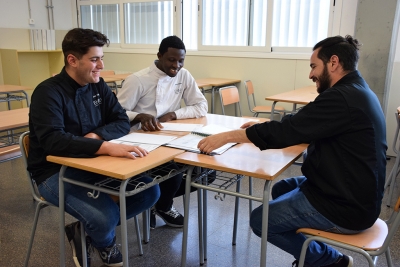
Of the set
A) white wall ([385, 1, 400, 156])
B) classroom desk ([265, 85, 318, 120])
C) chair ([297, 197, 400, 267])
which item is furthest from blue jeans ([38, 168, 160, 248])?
white wall ([385, 1, 400, 156])

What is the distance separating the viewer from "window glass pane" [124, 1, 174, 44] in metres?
5.65

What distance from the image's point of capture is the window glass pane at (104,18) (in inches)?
245

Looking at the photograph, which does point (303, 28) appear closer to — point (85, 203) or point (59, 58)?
point (85, 203)

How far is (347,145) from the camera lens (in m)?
1.42

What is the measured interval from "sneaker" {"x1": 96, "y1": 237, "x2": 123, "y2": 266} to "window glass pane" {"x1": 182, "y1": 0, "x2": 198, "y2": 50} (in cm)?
403

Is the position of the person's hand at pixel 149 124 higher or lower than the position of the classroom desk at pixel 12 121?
higher

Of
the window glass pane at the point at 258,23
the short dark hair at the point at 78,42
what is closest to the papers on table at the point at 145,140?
the short dark hair at the point at 78,42

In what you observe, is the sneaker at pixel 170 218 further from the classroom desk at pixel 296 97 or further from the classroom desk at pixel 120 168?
the classroom desk at pixel 296 97

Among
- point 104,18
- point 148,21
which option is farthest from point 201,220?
point 104,18

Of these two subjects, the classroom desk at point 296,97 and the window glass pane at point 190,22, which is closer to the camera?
the classroom desk at point 296,97

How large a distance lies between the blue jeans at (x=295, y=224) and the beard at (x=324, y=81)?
1.50 ft

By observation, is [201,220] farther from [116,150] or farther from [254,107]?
[254,107]

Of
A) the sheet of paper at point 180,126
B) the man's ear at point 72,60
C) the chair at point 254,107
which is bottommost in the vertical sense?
the chair at point 254,107

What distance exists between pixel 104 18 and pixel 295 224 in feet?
18.9
